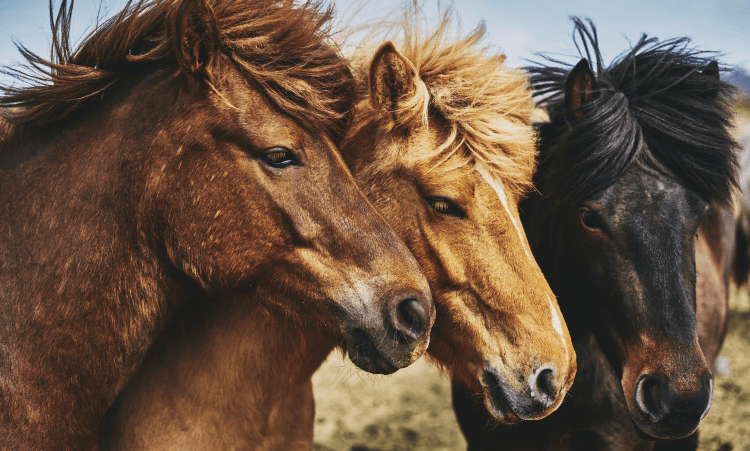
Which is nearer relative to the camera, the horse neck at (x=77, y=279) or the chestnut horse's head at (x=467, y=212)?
the horse neck at (x=77, y=279)

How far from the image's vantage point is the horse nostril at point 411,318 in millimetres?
2039

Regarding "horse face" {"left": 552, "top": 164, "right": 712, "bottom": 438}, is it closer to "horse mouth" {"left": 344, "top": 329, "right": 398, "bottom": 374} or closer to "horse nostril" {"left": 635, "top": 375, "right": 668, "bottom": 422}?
"horse nostril" {"left": 635, "top": 375, "right": 668, "bottom": 422}

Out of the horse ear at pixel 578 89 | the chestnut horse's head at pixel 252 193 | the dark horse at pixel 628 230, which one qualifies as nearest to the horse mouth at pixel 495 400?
the dark horse at pixel 628 230

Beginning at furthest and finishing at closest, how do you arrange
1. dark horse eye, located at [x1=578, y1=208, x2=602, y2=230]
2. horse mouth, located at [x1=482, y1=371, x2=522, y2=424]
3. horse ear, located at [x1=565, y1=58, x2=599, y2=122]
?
horse ear, located at [x1=565, y1=58, x2=599, y2=122] < dark horse eye, located at [x1=578, y1=208, x2=602, y2=230] < horse mouth, located at [x1=482, y1=371, x2=522, y2=424]

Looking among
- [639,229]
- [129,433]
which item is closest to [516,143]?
[639,229]

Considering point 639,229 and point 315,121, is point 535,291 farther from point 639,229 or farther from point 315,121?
point 315,121

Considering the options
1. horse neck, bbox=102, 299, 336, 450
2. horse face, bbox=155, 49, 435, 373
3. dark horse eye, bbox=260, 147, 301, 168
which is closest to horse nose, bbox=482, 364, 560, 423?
horse face, bbox=155, 49, 435, 373

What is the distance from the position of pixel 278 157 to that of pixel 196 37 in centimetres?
55

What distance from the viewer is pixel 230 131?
2105 millimetres

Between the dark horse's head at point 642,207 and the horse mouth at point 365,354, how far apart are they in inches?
46.6

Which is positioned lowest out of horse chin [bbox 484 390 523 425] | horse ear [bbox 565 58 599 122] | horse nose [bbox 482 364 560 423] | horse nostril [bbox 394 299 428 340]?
horse chin [bbox 484 390 523 425]

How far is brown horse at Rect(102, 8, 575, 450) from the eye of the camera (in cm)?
225

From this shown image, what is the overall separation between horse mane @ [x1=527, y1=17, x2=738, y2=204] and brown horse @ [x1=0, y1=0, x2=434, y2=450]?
1.19 metres

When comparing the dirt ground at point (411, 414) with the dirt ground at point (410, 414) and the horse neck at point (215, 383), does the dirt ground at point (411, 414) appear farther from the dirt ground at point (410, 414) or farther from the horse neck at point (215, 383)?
the horse neck at point (215, 383)
